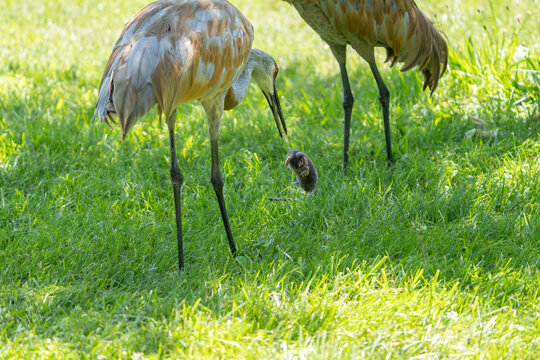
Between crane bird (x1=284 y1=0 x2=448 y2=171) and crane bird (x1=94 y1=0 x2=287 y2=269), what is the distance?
3.03ft

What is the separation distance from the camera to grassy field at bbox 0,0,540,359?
2.92m

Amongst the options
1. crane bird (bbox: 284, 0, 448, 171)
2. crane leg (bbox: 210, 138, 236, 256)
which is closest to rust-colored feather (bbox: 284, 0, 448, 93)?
crane bird (bbox: 284, 0, 448, 171)

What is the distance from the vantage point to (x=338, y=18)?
4.35m

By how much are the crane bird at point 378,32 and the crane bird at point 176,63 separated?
92cm

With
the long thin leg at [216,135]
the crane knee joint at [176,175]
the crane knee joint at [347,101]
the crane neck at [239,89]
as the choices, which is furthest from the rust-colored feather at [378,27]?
the crane knee joint at [176,175]

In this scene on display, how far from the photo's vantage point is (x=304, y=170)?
4.34 meters

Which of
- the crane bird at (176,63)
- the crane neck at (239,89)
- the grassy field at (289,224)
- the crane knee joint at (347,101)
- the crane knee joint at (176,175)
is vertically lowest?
the grassy field at (289,224)

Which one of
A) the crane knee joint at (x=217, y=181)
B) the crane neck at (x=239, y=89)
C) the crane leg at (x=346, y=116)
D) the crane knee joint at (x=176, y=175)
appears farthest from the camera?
the crane leg at (x=346, y=116)

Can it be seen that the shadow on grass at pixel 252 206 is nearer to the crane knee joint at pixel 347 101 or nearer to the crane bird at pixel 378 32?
the crane knee joint at pixel 347 101

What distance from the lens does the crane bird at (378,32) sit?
4355 mm

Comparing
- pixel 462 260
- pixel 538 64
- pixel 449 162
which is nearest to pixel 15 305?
pixel 462 260

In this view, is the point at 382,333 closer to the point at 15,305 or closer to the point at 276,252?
the point at 276,252

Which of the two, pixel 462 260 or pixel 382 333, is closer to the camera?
pixel 382 333

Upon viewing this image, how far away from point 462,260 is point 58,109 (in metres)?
3.82
